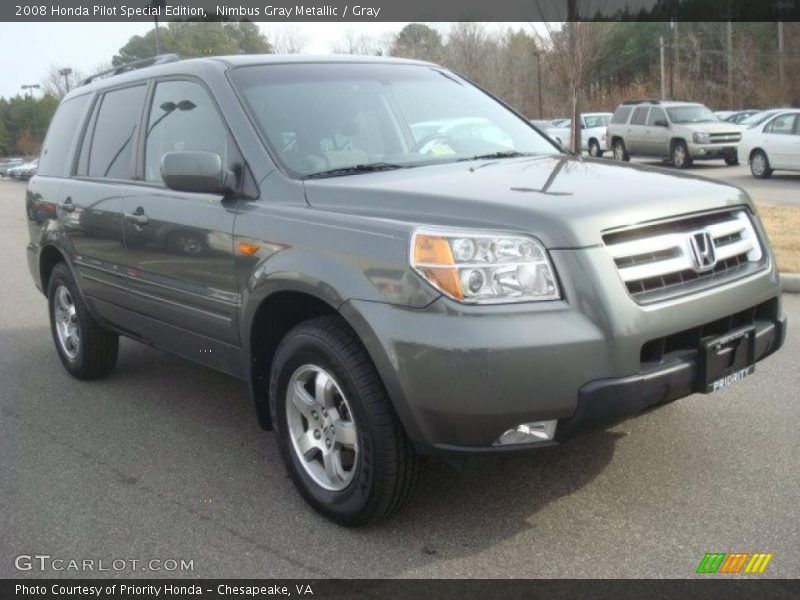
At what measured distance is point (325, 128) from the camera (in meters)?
4.12

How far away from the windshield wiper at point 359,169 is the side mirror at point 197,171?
1.31 ft

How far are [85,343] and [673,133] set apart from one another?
67.0ft

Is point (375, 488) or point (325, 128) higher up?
point (325, 128)

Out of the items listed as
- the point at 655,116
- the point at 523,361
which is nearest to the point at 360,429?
the point at 523,361

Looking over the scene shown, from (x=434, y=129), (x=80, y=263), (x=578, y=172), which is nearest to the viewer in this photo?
(x=578, y=172)

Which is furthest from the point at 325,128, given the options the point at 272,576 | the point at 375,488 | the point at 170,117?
the point at 272,576

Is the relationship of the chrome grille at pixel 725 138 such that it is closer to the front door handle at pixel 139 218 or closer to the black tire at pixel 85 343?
the black tire at pixel 85 343

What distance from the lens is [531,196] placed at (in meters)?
3.28

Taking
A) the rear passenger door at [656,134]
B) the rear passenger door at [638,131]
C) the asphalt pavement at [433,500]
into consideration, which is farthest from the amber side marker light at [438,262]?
the rear passenger door at [638,131]

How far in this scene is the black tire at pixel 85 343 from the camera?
5648 mm

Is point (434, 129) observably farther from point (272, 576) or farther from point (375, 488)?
point (272, 576)

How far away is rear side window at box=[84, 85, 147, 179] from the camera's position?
4.98m

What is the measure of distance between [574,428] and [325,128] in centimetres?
193

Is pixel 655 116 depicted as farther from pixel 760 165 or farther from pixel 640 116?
pixel 760 165
